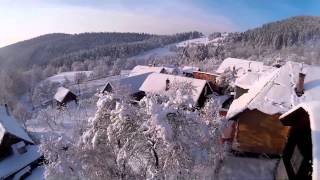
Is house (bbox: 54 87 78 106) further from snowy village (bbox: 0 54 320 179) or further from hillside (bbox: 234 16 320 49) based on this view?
hillside (bbox: 234 16 320 49)

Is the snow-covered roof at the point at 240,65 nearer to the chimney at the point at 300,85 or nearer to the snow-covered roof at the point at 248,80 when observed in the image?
the snow-covered roof at the point at 248,80

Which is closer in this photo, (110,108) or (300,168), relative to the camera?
(300,168)

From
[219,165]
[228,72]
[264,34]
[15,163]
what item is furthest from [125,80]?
[264,34]

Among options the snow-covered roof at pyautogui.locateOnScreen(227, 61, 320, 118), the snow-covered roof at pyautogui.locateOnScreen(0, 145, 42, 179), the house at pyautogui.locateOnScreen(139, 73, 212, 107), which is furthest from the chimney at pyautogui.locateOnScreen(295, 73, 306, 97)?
the house at pyautogui.locateOnScreen(139, 73, 212, 107)

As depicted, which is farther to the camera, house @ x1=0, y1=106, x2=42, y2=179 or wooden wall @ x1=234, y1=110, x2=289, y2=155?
house @ x1=0, y1=106, x2=42, y2=179

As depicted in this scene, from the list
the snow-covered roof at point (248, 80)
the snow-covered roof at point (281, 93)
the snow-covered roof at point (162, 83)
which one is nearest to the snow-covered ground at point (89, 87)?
the snow-covered roof at point (162, 83)

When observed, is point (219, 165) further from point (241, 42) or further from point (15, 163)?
point (241, 42)

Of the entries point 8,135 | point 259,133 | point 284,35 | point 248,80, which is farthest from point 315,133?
point 284,35
